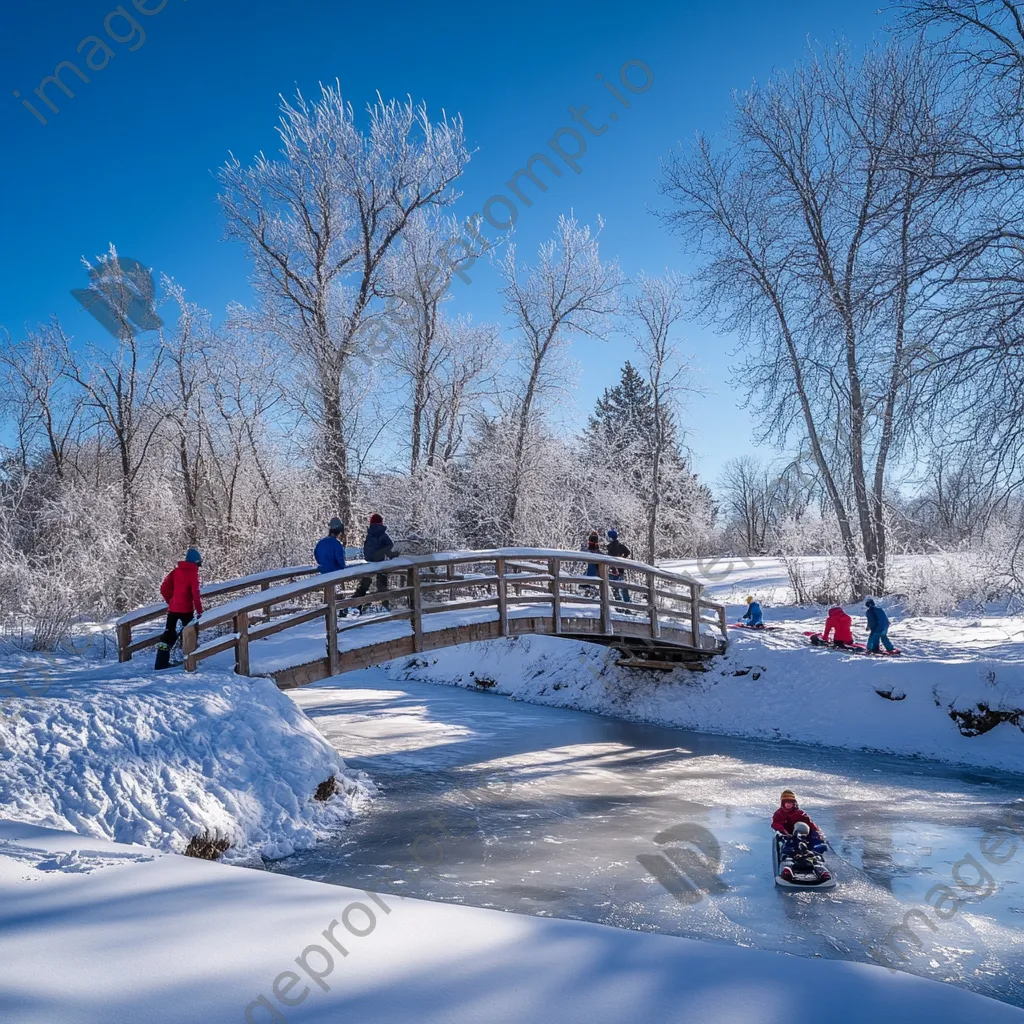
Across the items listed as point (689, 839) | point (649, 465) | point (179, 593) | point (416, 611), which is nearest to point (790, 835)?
point (689, 839)

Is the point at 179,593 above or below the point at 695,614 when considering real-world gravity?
above

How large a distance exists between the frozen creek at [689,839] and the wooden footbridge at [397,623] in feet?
6.49

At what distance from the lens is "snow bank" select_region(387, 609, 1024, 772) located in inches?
477

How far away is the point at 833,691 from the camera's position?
13.8 m

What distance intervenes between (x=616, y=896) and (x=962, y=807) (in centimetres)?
554

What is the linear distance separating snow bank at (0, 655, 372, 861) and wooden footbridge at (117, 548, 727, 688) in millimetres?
747

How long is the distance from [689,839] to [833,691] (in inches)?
263

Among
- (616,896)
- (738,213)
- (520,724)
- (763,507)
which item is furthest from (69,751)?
(763,507)

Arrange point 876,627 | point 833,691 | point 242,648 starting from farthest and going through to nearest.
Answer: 1. point 876,627
2. point 833,691
3. point 242,648

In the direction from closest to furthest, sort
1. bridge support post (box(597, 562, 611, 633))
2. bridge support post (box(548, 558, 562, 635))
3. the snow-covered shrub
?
bridge support post (box(548, 558, 562, 635)) → bridge support post (box(597, 562, 611, 633)) → the snow-covered shrub

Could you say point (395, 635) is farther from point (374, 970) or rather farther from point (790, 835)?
point (374, 970)

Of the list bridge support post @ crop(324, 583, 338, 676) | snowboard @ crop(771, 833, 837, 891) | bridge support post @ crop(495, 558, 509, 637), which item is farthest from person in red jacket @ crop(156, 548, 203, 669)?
snowboard @ crop(771, 833, 837, 891)

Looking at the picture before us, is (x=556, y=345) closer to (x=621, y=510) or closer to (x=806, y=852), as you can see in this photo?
(x=621, y=510)

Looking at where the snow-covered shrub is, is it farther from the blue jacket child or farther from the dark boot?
the dark boot
